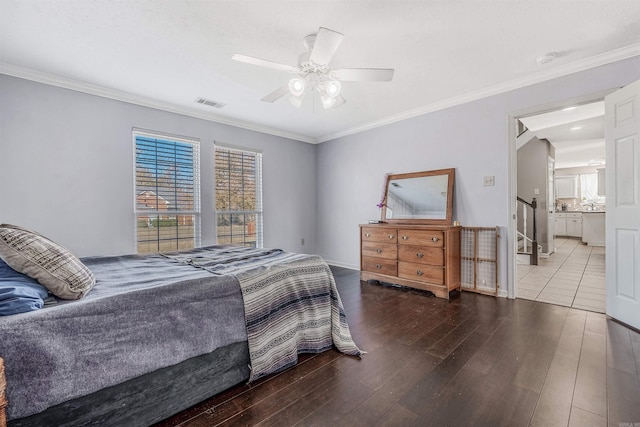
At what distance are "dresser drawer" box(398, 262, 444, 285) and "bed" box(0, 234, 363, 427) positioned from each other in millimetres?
1661

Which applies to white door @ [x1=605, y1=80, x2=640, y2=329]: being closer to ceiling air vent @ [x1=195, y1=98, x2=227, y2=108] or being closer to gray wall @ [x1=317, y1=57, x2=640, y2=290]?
gray wall @ [x1=317, y1=57, x2=640, y2=290]

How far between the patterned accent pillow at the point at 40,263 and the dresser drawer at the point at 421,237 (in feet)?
10.4

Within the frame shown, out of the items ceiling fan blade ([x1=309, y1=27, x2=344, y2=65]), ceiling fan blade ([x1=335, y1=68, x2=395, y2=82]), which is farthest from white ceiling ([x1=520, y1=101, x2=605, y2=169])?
ceiling fan blade ([x1=309, y1=27, x2=344, y2=65])

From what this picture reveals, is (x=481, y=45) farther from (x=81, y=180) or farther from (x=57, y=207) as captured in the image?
(x=57, y=207)

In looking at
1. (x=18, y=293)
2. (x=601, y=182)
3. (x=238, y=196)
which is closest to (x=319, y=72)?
(x=18, y=293)

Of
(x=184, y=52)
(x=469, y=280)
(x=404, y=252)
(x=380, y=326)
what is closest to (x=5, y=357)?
(x=380, y=326)

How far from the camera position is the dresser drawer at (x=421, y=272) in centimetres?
332

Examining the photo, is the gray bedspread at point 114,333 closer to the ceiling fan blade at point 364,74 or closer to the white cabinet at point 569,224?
the ceiling fan blade at point 364,74

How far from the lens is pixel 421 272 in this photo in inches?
137

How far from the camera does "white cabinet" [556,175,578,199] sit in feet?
30.4

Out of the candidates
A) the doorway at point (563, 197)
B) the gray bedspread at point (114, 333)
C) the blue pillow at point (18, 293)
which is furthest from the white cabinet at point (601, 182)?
the blue pillow at point (18, 293)

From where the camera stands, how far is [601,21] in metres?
2.16

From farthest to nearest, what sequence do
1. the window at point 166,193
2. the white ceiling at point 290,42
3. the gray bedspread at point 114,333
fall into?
the window at point 166,193 < the white ceiling at point 290,42 < the gray bedspread at point 114,333

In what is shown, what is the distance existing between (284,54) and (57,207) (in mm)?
2889
